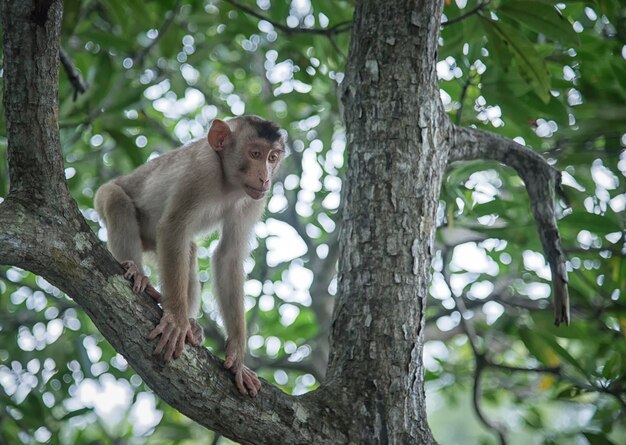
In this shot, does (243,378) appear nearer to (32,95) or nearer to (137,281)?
(137,281)

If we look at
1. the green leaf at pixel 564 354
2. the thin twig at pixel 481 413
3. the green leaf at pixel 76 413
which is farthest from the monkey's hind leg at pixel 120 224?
the green leaf at pixel 564 354

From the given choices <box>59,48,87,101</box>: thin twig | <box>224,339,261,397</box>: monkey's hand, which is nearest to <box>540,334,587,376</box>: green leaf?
<box>224,339,261,397</box>: monkey's hand

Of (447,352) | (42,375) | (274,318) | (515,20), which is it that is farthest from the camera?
(447,352)

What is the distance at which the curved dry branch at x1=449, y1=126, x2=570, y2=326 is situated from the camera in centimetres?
415

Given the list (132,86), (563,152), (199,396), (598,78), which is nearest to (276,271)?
(132,86)

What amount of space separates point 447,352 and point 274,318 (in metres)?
2.80

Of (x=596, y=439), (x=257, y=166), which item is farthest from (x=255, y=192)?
(x=596, y=439)

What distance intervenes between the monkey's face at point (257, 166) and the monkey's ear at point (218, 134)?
6.7 inches

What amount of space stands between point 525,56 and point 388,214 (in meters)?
1.56

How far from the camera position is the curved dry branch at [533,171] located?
4.15 meters

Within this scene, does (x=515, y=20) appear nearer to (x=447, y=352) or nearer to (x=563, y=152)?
(x=563, y=152)

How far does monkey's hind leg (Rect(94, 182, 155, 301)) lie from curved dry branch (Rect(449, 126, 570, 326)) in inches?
87.3

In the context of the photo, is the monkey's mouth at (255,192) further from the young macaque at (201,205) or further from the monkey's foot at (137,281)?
the monkey's foot at (137,281)

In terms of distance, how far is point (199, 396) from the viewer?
319 cm
